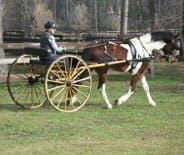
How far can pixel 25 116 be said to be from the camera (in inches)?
395

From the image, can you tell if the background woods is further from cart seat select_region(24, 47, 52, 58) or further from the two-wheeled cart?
cart seat select_region(24, 47, 52, 58)

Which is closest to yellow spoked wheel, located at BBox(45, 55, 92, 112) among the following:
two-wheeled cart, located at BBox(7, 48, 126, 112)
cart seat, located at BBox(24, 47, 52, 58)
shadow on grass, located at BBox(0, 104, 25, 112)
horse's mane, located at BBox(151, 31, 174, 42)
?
two-wheeled cart, located at BBox(7, 48, 126, 112)

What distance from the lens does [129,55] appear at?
11.3 metres

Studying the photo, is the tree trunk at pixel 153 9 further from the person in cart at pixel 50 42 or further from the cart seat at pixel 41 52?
the cart seat at pixel 41 52

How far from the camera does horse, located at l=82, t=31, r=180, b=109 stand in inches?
434

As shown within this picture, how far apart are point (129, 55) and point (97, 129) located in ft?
9.86

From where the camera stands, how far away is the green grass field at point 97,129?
7398 mm

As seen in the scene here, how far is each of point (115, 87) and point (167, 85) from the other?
64.0 inches

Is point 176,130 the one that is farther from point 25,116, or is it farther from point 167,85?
point 167,85

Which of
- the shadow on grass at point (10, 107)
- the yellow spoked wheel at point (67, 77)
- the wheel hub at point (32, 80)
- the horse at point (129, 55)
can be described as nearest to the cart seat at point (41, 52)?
the yellow spoked wheel at point (67, 77)

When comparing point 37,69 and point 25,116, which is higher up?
point 37,69

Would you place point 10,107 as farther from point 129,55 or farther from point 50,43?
point 129,55

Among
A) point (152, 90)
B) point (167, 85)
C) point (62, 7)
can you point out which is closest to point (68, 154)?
point (152, 90)

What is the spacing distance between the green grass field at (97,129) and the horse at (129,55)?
47cm
